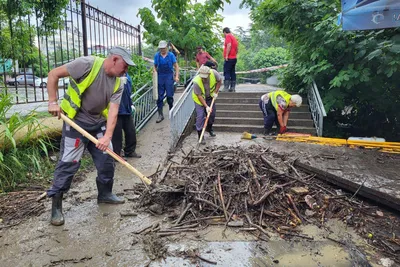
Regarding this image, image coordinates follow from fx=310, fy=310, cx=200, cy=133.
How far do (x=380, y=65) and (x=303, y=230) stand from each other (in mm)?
4425

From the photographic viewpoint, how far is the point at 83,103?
129 inches

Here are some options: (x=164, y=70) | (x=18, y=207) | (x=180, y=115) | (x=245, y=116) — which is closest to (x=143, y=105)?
(x=164, y=70)

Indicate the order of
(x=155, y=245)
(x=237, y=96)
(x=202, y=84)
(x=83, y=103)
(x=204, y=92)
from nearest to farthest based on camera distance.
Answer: (x=155, y=245) < (x=83, y=103) < (x=202, y=84) < (x=204, y=92) < (x=237, y=96)

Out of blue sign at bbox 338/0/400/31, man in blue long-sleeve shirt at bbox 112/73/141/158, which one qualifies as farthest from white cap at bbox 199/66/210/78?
blue sign at bbox 338/0/400/31

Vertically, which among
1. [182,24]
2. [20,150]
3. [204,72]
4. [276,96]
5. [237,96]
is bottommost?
[20,150]

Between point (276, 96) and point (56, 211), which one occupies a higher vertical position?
point (276, 96)

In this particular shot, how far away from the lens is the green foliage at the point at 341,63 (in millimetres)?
6336

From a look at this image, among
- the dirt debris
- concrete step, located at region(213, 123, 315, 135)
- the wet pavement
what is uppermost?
concrete step, located at region(213, 123, 315, 135)

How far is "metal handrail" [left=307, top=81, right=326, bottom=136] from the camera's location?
6.91 m

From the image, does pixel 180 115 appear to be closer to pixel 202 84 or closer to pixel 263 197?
pixel 202 84

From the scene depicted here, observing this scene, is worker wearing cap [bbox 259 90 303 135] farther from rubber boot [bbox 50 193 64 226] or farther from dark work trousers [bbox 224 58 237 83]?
rubber boot [bbox 50 193 64 226]

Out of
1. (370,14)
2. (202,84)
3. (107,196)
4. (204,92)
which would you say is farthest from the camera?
(204,92)

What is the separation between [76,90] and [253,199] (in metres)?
2.24

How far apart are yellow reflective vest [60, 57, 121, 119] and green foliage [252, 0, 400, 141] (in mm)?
4989
